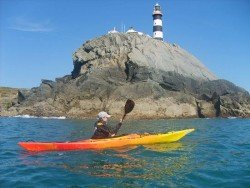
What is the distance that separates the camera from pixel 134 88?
4631 centimetres

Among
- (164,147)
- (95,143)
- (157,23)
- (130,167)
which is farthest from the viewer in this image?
(157,23)

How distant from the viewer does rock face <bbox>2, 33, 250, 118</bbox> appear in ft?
150

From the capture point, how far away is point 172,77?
50281mm

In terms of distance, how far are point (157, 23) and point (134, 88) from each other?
2315 centimetres

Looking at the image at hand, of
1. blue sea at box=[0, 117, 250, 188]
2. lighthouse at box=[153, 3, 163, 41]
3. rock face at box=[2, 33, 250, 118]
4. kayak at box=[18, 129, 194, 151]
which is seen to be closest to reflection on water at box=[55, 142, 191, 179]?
blue sea at box=[0, 117, 250, 188]

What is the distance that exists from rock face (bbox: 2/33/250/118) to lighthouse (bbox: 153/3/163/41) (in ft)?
22.4

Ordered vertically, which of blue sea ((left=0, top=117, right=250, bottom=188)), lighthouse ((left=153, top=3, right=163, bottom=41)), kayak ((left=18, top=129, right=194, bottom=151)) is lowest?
blue sea ((left=0, top=117, right=250, bottom=188))

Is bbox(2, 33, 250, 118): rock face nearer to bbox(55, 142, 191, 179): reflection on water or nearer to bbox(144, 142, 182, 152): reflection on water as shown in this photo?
bbox(144, 142, 182, 152): reflection on water

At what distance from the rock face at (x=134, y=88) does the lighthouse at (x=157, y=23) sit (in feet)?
22.4

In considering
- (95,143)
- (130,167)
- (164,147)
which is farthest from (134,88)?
(130,167)

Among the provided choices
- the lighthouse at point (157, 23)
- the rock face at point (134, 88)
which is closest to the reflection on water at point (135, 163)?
the rock face at point (134, 88)

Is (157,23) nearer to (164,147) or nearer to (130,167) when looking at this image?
(164,147)

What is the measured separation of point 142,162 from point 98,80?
37470 millimetres

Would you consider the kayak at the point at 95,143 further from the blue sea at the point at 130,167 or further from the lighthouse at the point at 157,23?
the lighthouse at the point at 157,23
